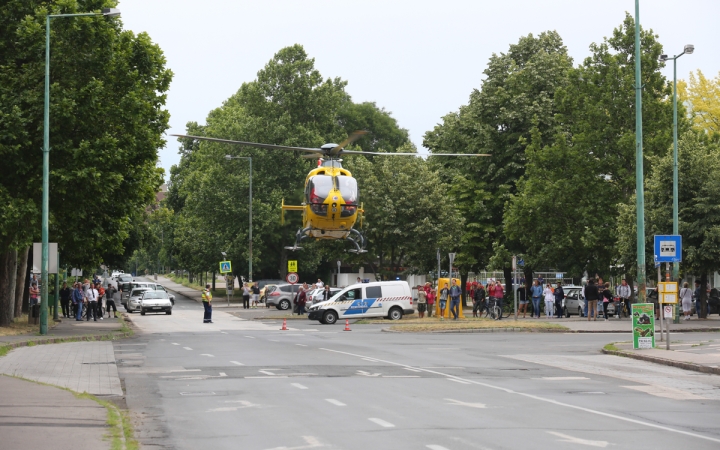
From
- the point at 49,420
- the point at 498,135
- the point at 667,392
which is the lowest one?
the point at 667,392

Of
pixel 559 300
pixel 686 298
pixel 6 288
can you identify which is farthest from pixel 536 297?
pixel 6 288

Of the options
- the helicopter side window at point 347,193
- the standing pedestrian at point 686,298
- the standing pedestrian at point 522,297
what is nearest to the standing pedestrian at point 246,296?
the standing pedestrian at point 522,297

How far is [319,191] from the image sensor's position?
111 ft

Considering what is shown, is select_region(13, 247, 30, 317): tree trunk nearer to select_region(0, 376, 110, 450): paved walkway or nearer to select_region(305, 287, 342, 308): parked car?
select_region(305, 287, 342, 308): parked car

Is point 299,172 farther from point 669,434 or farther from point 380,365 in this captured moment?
point 669,434

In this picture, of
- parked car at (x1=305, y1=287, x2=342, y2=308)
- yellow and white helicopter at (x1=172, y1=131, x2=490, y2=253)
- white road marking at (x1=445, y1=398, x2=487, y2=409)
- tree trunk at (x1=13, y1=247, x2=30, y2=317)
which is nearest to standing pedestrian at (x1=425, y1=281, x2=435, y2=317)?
parked car at (x1=305, y1=287, x2=342, y2=308)

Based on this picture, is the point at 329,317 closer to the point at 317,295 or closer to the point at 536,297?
the point at 317,295

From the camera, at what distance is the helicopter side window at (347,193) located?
3422 centimetres

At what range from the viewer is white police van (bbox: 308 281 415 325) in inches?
1790

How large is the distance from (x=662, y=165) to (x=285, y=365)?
2619 cm

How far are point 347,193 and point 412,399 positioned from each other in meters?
20.3

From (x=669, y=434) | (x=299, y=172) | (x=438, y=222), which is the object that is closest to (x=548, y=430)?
(x=669, y=434)

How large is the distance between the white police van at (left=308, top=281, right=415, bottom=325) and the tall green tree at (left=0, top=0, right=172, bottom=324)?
1299 cm

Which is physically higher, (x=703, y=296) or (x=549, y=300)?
(x=703, y=296)
